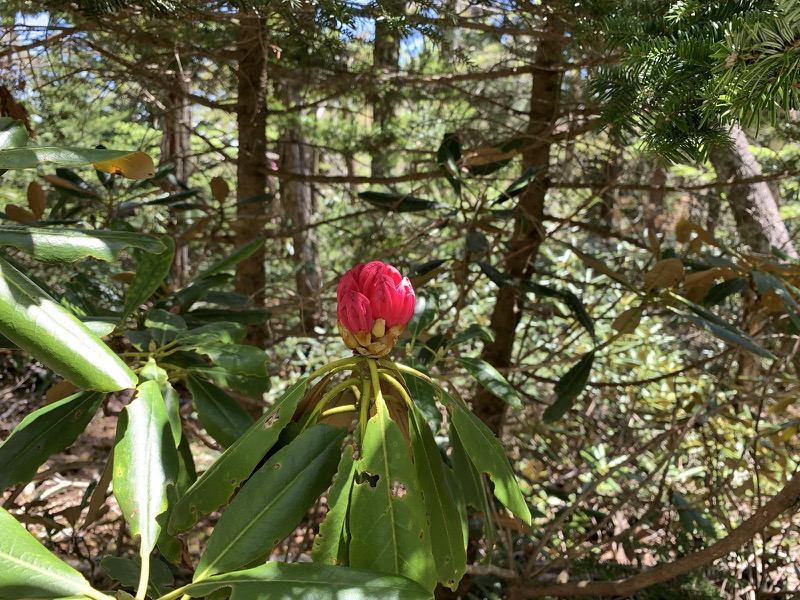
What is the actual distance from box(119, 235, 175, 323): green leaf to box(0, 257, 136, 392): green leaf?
0.51 metres

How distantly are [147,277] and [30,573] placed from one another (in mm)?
784

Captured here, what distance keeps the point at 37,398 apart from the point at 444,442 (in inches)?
101

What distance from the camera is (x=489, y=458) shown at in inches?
37.8

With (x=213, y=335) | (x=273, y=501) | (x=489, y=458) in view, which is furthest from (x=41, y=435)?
(x=489, y=458)

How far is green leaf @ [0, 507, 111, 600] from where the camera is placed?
0.65 meters

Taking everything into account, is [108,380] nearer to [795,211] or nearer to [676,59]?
[676,59]

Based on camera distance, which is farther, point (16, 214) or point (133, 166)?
point (16, 214)

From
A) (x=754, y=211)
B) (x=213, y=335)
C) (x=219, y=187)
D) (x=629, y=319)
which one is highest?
(x=754, y=211)

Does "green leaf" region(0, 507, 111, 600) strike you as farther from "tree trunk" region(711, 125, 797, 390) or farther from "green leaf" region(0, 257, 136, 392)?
"tree trunk" region(711, 125, 797, 390)

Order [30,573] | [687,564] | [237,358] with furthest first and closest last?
[687,564] → [237,358] → [30,573]

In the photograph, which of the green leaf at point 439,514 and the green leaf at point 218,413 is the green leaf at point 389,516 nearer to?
the green leaf at point 439,514

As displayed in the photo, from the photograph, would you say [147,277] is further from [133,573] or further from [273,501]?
[273,501]

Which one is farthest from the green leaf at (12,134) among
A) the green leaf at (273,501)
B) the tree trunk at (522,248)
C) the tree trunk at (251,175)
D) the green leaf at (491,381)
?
the tree trunk at (522,248)

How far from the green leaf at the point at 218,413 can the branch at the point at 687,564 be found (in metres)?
1.08
